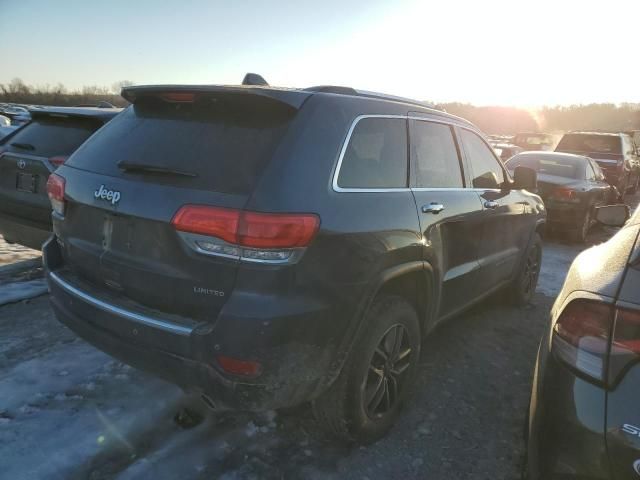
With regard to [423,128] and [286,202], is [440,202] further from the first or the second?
[286,202]

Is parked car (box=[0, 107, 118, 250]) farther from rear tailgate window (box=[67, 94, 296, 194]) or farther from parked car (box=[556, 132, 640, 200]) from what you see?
parked car (box=[556, 132, 640, 200])

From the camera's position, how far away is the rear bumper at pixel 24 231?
4.57 meters

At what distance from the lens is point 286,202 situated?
213cm

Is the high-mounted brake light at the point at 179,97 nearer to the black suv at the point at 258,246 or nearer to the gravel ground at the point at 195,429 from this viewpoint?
the black suv at the point at 258,246

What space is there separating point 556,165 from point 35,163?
856 centimetres

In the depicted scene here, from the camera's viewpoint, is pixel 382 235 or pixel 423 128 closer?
pixel 382 235

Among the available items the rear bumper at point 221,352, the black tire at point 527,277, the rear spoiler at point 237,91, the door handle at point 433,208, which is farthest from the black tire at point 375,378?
the black tire at point 527,277

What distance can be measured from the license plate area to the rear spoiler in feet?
Result: 8.02

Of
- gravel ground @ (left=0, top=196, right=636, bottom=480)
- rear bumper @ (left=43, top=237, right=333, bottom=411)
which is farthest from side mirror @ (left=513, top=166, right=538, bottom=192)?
rear bumper @ (left=43, top=237, right=333, bottom=411)

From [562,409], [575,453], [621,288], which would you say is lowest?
[575,453]

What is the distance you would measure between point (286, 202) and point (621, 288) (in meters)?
1.27

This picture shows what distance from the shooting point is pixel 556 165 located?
31.5 ft

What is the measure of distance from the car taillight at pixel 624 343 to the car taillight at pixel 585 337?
23mm

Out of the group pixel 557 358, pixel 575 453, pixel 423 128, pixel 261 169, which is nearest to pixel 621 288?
pixel 557 358
